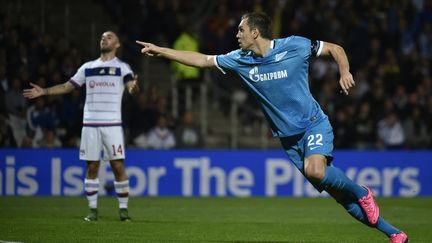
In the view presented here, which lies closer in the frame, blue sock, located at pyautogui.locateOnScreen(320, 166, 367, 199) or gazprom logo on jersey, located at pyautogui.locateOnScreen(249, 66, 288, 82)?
blue sock, located at pyautogui.locateOnScreen(320, 166, 367, 199)

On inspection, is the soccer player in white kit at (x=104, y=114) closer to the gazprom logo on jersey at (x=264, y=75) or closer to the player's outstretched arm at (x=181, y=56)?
the player's outstretched arm at (x=181, y=56)

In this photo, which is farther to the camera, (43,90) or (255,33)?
(43,90)

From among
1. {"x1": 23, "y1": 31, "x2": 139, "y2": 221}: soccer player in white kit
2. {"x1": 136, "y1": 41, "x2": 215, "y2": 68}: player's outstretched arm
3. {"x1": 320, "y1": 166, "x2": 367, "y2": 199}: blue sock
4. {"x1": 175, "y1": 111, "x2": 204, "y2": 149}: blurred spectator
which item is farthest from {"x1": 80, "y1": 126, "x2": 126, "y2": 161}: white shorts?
{"x1": 175, "y1": 111, "x2": 204, "y2": 149}: blurred spectator

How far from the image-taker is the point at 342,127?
21.5 meters

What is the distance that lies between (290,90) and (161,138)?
10725 millimetres

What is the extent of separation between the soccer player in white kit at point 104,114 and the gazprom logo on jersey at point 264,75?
140 inches

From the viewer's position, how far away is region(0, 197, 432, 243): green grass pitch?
10.8 meters

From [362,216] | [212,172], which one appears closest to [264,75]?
[362,216]

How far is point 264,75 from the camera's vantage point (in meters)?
9.71

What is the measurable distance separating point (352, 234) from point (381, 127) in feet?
34.0

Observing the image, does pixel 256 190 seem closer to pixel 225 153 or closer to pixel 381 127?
pixel 225 153

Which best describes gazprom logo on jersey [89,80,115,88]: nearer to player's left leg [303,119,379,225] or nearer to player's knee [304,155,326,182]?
player's left leg [303,119,379,225]

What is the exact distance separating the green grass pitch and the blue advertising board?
2.77ft

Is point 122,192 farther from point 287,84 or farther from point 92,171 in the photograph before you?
point 287,84
